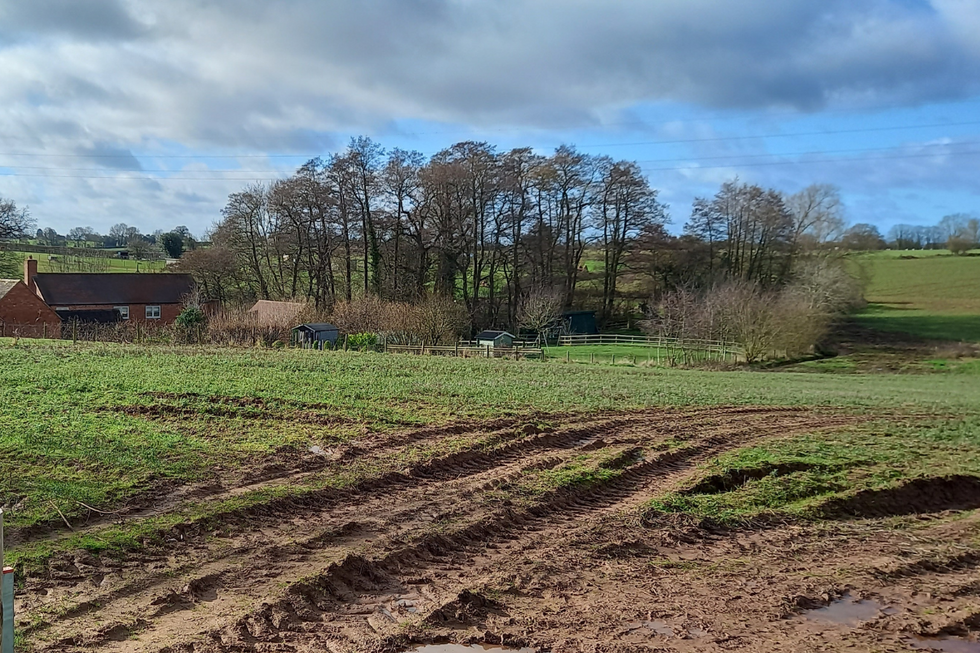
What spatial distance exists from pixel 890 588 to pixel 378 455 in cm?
719

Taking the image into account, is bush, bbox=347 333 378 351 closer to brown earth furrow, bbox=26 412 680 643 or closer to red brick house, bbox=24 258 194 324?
red brick house, bbox=24 258 194 324

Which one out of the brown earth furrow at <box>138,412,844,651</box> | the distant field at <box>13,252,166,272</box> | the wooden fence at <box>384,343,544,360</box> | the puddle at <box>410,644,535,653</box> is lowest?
the puddle at <box>410,644,535,653</box>

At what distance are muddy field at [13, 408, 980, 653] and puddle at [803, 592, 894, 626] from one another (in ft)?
0.08

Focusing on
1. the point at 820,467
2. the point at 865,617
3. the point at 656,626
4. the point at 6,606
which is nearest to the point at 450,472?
the point at 656,626

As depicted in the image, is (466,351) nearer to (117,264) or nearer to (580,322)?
(580,322)

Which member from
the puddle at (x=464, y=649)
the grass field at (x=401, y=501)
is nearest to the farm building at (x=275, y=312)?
the grass field at (x=401, y=501)

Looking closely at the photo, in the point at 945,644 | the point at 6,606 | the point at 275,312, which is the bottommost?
the point at 945,644

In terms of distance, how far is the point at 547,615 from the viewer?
6238mm

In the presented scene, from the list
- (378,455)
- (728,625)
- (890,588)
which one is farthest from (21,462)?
(890,588)

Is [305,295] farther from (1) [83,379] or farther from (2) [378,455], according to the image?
(2) [378,455]

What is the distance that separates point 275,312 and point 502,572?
44652 mm

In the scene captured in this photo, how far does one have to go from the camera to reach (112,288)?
57.5 m

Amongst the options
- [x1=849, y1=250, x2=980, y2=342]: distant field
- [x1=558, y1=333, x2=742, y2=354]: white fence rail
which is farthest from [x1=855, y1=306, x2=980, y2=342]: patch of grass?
[x1=558, y1=333, x2=742, y2=354]: white fence rail

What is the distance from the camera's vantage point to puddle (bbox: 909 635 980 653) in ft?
19.9
